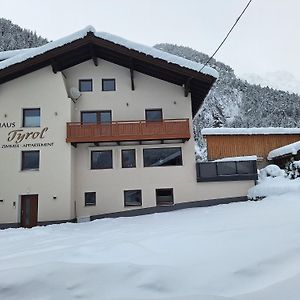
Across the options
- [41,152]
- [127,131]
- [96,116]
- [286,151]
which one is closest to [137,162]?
[127,131]

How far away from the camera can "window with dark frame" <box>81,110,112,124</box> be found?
18.2 meters

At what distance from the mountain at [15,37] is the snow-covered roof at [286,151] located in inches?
1659

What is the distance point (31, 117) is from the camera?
17.5 meters

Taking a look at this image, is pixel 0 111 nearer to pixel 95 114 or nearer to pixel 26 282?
pixel 95 114

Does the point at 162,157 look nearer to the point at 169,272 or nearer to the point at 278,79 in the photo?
the point at 169,272

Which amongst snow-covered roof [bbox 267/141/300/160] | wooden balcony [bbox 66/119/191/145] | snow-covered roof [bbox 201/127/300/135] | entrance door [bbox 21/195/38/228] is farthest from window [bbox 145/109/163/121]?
snow-covered roof [bbox 267/141/300/160]

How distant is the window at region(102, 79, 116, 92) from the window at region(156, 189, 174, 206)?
23.3 ft

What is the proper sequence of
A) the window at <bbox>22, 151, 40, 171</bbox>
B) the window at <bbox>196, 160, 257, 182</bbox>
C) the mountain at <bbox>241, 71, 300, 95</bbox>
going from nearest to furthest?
the window at <bbox>22, 151, 40, 171</bbox>
the window at <bbox>196, 160, 257, 182</bbox>
the mountain at <bbox>241, 71, 300, 95</bbox>

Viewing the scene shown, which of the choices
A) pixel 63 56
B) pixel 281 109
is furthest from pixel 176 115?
pixel 281 109

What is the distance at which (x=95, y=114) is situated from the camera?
18234 mm

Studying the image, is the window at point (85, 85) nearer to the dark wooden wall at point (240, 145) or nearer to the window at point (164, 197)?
the window at point (164, 197)

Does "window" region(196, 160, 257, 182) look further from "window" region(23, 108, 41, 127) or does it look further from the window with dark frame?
"window" region(23, 108, 41, 127)

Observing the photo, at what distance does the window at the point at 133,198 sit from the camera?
56.4 feet

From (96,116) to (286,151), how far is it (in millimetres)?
13186
